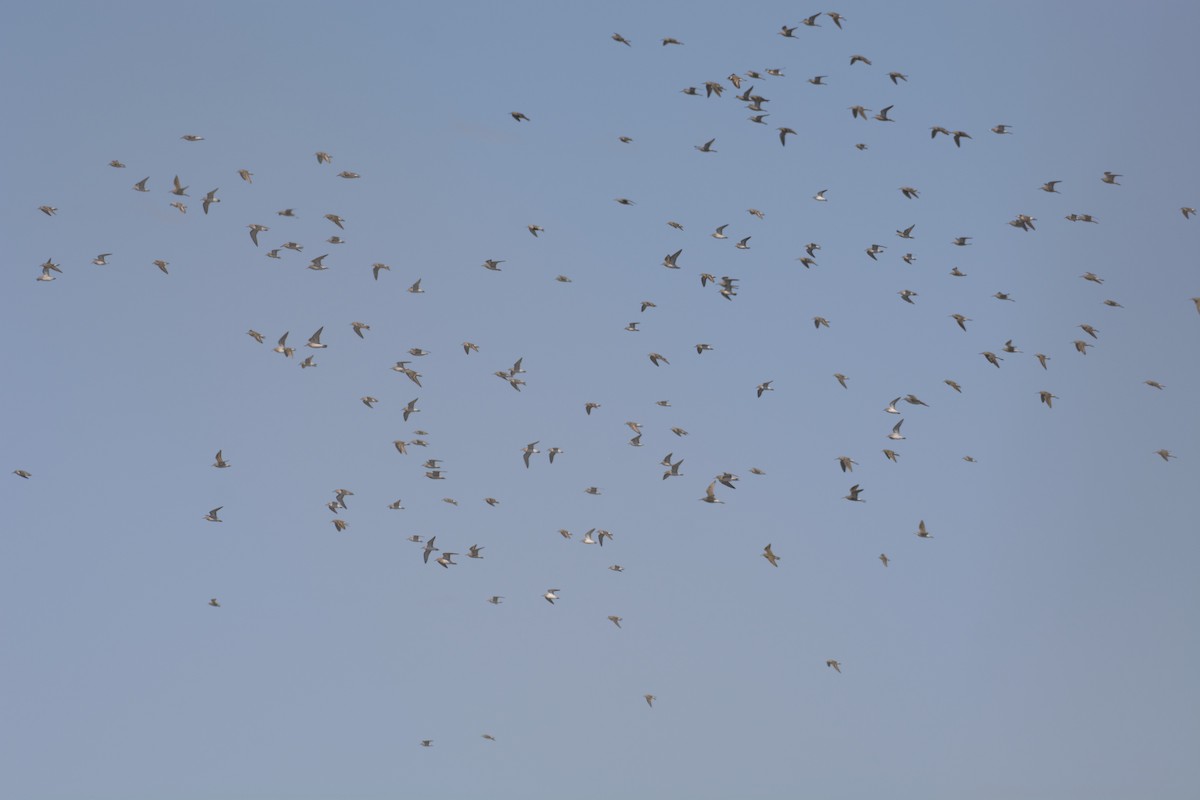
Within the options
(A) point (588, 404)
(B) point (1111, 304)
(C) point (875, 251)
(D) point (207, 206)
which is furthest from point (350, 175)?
(B) point (1111, 304)

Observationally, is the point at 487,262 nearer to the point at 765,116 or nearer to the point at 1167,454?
the point at 765,116

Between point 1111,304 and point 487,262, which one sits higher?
point 1111,304

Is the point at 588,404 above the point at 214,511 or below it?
above

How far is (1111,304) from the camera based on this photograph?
12475 centimetres

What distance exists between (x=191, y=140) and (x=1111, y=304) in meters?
51.6

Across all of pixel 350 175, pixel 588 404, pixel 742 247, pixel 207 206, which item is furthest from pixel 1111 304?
pixel 207 206

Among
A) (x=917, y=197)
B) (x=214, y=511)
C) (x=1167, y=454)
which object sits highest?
(x=917, y=197)

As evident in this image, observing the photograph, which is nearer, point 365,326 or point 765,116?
point 765,116

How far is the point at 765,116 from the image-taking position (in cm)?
12550

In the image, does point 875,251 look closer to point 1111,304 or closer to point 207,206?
point 1111,304

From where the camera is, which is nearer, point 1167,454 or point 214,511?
point 1167,454

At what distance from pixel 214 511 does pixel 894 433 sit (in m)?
40.9

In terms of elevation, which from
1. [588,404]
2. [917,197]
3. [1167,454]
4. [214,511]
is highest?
[917,197]

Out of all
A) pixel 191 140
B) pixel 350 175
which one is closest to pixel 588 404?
pixel 350 175
